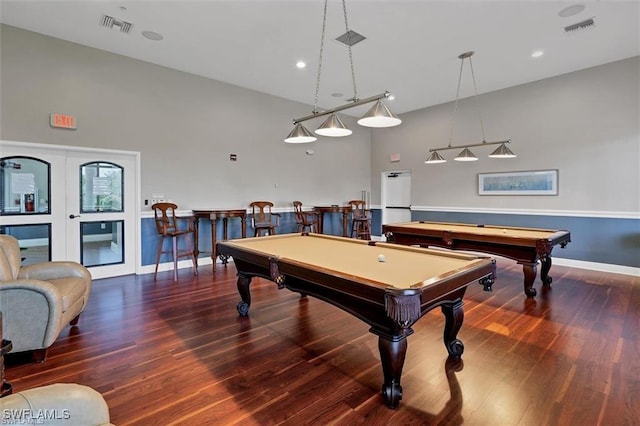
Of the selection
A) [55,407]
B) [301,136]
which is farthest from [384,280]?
[301,136]

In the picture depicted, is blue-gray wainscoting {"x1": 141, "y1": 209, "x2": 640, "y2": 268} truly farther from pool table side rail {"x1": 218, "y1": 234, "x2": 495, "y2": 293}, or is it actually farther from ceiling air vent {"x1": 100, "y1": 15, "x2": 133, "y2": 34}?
ceiling air vent {"x1": 100, "y1": 15, "x2": 133, "y2": 34}

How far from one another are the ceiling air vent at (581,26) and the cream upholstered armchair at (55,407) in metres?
6.00

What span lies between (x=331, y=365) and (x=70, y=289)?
7.83 ft

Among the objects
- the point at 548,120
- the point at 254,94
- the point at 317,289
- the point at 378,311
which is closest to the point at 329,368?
the point at 317,289

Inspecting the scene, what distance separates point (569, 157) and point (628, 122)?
0.90 metres

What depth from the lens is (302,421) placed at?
187cm

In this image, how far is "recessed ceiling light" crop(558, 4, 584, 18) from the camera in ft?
12.3

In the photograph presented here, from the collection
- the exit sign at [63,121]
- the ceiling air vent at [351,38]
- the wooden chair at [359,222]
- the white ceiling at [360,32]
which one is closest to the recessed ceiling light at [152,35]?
the white ceiling at [360,32]

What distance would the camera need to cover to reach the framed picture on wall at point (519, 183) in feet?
19.7

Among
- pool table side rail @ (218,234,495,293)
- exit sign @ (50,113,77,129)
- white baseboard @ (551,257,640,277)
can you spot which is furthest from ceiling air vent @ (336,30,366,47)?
white baseboard @ (551,257,640,277)

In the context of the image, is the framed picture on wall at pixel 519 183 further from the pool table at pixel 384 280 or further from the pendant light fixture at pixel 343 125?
the pool table at pixel 384 280

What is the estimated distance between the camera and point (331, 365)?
8.11 ft

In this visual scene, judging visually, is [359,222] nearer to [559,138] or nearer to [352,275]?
[559,138]

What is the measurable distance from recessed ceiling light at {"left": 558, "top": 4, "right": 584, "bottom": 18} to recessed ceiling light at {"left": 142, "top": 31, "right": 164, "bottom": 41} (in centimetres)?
518
